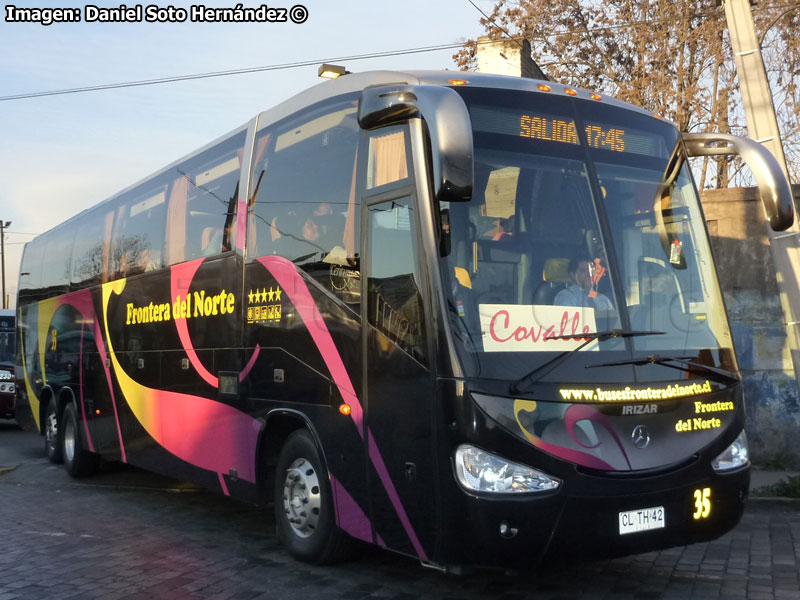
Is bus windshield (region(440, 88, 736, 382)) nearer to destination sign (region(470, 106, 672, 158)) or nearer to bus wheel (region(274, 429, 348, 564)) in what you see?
destination sign (region(470, 106, 672, 158))

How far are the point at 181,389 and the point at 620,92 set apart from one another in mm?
20904

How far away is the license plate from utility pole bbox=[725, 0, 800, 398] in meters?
4.06

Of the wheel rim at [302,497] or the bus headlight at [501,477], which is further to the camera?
the wheel rim at [302,497]

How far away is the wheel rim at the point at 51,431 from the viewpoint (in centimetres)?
1355

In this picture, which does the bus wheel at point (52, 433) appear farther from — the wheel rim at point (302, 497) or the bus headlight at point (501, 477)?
the bus headlight at point (501, 477)

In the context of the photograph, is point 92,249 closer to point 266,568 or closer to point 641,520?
point 266,568

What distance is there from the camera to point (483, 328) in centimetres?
552

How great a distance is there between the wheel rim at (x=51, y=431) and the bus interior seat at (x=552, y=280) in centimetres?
986

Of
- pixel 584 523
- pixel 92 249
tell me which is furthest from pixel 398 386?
pixel 92 249

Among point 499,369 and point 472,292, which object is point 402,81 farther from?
point 499,369

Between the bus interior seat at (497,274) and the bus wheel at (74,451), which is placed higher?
the bus interior seat at (497,274)

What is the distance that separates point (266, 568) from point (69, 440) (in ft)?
22.4

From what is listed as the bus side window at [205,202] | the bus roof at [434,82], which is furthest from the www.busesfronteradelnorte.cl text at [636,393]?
the bus side window at [205,202]

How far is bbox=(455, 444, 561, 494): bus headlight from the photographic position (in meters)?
5.33
